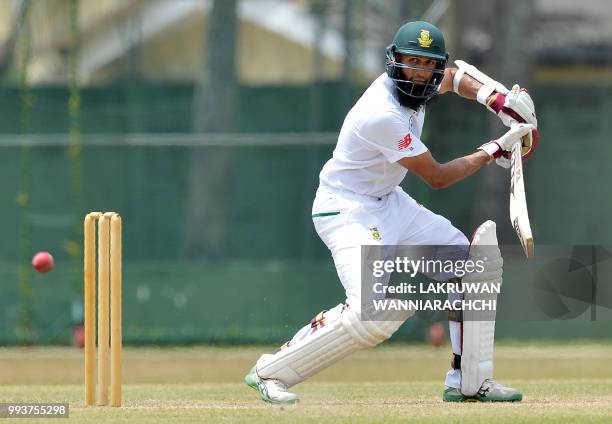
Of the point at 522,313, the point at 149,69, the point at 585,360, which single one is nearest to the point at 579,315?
the point at 522,313

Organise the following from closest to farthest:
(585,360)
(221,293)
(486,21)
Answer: (585,360), (221,293), (486,21)

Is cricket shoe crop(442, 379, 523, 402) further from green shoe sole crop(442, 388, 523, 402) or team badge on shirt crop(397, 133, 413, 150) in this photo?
team badge on shirt crop(397, 133, 413, 150)

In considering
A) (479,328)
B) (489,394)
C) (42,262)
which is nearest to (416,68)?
(479,328)

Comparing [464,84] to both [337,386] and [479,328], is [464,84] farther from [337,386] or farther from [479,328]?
[337,386]

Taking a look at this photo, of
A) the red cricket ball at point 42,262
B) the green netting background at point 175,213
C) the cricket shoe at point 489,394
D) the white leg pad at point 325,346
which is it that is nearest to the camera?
the white leg pad at point 325,346

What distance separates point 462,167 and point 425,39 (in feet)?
2.17

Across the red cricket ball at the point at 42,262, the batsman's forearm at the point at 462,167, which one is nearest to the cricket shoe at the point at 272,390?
the batsman's forearm at the point at 462,167

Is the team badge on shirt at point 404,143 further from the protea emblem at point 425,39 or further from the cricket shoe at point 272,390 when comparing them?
the cricket shoe at point 272,390

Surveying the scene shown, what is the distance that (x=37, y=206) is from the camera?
40.2 ft

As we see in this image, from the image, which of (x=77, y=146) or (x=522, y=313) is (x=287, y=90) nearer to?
(x=77, y=146)

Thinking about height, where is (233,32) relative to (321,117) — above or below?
above

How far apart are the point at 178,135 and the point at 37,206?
1432 mm

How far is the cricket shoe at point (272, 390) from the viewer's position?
Result: 6.61m
